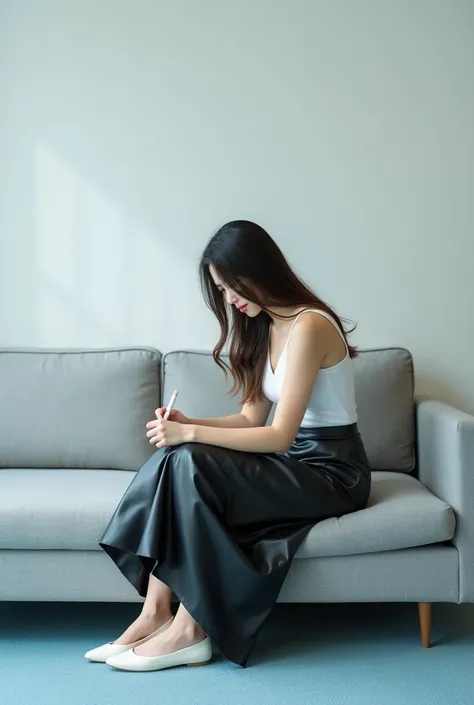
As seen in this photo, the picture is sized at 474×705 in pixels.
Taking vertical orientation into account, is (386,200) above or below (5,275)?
above

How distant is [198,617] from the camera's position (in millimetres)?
2018

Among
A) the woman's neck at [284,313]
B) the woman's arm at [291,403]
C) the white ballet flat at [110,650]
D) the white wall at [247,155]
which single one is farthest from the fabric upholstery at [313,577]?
the white wall at [247,155]

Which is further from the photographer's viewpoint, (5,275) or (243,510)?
(5,275)

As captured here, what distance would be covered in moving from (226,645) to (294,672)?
0.18 metres

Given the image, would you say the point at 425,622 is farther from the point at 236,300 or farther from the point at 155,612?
the point at 236,300

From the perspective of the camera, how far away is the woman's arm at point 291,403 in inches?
84.4

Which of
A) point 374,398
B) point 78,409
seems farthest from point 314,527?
point 78,409

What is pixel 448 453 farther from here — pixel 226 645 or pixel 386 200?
pixel 386 200

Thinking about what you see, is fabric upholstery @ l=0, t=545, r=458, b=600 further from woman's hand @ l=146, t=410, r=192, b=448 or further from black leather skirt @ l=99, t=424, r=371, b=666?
woman's hand @ l=146, t=410, r=192, b=448

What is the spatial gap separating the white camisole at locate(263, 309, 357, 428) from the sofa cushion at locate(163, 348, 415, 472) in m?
0.41

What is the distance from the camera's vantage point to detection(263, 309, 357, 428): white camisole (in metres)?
2.28

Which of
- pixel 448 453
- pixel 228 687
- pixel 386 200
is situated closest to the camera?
pixel 228 687

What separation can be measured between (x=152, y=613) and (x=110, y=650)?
0.45ft

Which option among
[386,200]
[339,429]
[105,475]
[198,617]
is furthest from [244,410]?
[386,200]
